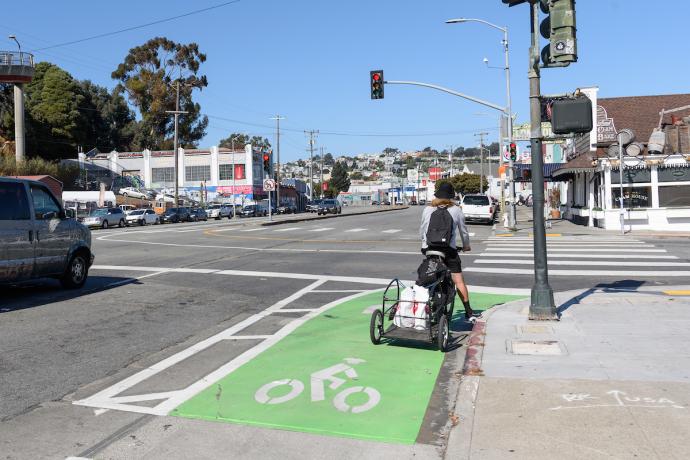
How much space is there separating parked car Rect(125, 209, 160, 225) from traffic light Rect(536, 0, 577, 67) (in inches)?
1867

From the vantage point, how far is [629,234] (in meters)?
26.5

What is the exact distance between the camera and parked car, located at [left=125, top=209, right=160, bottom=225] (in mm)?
51966

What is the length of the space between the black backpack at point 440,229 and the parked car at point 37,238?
21.8ft

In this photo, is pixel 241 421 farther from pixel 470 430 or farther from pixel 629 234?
pixel 629 234

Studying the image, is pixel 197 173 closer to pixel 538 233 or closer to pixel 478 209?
pixel 478 209

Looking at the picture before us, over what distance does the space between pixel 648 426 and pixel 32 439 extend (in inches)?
178

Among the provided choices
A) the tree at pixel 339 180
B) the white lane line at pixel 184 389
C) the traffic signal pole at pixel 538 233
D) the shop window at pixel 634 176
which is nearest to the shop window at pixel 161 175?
the shop window at pixel 634 176

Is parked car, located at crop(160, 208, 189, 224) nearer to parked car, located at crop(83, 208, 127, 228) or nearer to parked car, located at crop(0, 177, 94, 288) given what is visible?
parked car, located at crop(83, 208, 127, 228)

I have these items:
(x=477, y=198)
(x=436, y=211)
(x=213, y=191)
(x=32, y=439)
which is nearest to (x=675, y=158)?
(x=477, y=198)

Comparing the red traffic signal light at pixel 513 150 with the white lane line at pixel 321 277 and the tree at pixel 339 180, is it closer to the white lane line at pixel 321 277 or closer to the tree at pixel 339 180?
the white lane line at pixel 321 277

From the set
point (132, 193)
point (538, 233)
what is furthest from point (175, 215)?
point (538, 233)

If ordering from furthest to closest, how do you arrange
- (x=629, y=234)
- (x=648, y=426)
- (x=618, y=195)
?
(x=618, y=195) < (x=629, y=234) < (x=648, y=426)

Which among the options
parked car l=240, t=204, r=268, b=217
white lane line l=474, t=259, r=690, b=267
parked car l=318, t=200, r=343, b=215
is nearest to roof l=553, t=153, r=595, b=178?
white lane line l=474, t=259, r=690, b=267

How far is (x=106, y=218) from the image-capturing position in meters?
48.9
